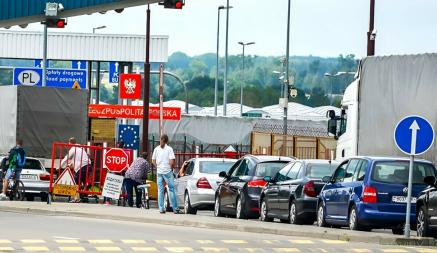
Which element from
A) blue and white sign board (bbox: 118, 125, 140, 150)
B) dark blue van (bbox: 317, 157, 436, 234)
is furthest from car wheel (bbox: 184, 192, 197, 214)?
blue and white sign board (bbox: 118, 125, 140, 150)

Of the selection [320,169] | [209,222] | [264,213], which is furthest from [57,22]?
[209,222]

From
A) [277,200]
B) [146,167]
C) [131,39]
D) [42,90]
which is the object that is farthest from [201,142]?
[277,200]

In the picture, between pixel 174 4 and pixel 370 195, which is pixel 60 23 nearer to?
pixel 174 4

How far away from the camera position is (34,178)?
42.0 m

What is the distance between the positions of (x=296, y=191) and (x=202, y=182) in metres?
6.05

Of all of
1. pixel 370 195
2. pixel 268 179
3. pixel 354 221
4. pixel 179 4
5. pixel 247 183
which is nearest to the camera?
pixel 370 195

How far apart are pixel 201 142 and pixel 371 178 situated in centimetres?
3877

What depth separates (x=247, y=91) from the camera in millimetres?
190250

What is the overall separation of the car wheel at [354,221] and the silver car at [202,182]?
8.53 meters

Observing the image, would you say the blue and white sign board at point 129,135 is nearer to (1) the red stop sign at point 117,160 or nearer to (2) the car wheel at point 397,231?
(1) the red stop sign at point 117,160

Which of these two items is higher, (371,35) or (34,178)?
(371,35)

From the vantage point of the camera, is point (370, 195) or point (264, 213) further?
point (264, 213)

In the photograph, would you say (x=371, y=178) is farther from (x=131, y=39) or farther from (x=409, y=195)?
(x=131, y=39)

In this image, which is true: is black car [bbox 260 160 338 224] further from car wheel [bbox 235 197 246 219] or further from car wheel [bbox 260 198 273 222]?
car wheel [bbox 235 197 246 219]
